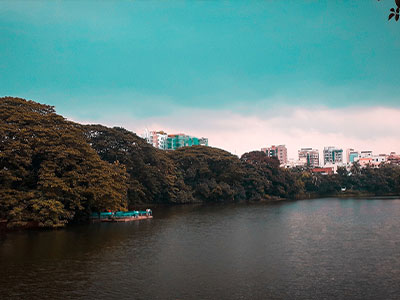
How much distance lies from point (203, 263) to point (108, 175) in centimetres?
1559

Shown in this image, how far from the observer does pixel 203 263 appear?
1541 centimetres

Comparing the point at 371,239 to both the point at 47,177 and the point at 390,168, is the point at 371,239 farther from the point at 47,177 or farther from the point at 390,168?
the point at 390,168

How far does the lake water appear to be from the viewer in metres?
11.8

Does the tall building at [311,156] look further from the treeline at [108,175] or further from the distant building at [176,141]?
the treeline at [108,175]

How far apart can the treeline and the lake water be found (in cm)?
263

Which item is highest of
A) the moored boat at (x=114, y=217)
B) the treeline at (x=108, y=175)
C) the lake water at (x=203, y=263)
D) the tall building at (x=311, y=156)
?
the tall building at (x=311, y=156)

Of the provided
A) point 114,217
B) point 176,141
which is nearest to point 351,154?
point 176,141

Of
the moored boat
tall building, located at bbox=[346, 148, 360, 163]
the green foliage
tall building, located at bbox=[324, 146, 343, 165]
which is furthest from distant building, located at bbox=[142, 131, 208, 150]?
the green foliage

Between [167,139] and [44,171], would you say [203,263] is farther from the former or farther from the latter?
[167,139]

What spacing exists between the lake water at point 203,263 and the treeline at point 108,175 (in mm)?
2629

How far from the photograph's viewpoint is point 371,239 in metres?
20.7

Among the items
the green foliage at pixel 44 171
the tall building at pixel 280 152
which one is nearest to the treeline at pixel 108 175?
the green foliage at pixel 44 171

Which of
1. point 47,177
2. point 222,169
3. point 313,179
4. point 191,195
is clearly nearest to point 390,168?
point 313,179

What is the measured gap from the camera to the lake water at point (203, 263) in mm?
11750
